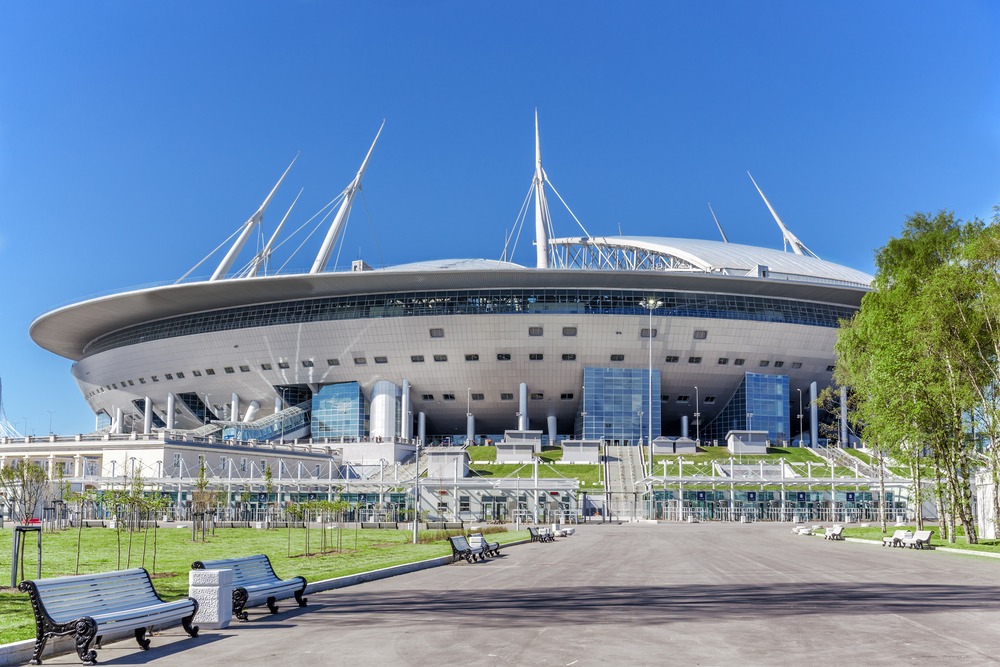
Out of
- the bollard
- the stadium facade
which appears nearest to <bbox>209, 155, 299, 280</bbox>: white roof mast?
the stadium facade

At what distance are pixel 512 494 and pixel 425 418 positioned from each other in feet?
142

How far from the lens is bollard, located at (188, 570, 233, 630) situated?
13328 millimetres

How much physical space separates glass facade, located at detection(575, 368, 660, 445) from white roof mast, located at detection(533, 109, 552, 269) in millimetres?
13413

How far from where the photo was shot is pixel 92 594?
11891 mm

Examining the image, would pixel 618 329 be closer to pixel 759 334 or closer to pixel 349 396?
pixel 759 334

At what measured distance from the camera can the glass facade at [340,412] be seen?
332ft


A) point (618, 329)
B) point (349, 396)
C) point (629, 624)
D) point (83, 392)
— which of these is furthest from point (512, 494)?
point (83, 392)

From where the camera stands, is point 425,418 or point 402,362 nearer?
point 402,362

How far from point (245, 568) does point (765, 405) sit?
9109 cm

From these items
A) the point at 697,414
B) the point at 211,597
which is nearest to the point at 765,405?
the point at 697,414

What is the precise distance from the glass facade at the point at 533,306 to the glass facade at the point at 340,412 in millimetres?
9589

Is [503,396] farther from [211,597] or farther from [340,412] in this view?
[211,597]

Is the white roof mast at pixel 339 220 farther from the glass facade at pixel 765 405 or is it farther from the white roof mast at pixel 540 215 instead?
the glass facade at pixel 765 405

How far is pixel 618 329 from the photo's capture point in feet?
312
